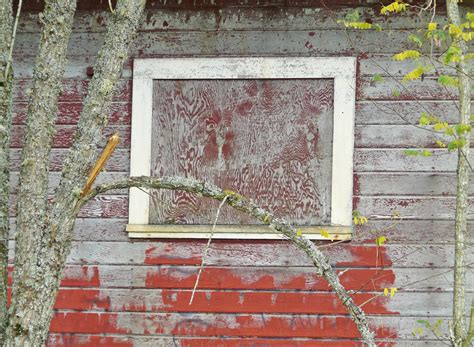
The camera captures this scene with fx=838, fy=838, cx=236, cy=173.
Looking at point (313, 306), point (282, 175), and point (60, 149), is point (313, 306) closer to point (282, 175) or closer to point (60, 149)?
point (282, 175)

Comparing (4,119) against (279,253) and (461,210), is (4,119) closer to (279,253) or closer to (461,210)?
(279,253)

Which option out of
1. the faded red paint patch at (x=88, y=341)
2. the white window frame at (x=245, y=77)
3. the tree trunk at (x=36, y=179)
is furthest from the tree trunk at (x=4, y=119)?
the faded red paint patch at (x=88, y=341)

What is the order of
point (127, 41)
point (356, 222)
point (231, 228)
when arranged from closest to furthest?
1. point (127, 41)
2. point (356, 222)
3. point (231, 228)

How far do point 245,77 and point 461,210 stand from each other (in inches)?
72.3

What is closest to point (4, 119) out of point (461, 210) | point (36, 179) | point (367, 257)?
point (36, 179)

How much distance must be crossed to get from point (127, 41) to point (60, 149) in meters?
2.27

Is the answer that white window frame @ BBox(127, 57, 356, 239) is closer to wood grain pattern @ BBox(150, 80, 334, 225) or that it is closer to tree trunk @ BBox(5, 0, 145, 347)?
wood grain pattern @ BBox(150, 80, 334, 225)

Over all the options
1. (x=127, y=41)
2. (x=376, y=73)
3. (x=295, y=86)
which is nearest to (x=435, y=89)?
(x=376, y=73)

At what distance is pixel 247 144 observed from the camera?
6.20 metres

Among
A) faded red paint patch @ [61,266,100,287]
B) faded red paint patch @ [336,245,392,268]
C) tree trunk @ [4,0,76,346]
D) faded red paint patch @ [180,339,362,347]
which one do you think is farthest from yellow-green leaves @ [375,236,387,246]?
tree trunk @ [4,0,76,346]

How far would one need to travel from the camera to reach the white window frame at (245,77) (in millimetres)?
6051

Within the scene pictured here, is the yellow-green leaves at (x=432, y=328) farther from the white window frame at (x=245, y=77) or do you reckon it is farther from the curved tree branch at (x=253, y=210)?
the curved tree branch at (x=253, y=210)

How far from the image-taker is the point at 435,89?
6090mm

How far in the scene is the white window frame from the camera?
19.9 ft
